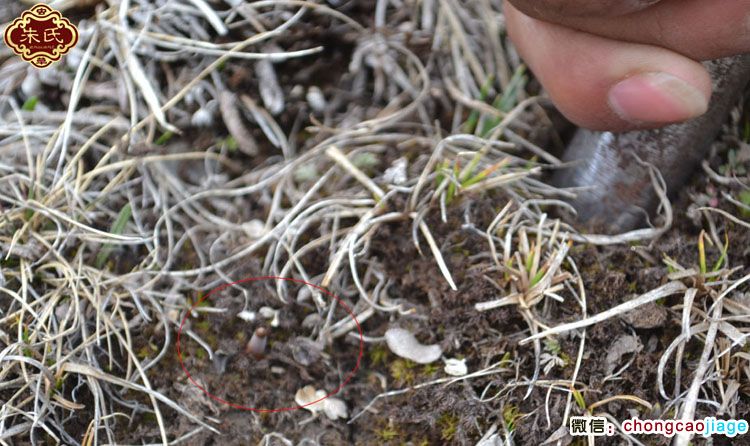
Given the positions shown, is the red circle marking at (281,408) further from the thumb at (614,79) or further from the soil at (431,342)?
the thumb at (614,79)

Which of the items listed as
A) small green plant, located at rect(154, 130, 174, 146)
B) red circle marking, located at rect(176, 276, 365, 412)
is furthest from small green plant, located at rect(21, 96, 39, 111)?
red circle marking, located at rect(176, 276, 365, 412)

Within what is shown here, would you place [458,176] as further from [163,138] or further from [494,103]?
[163,138]

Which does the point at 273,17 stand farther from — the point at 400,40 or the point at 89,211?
the point at 89,211

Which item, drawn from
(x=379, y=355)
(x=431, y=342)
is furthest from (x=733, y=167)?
(x=379, y=355)

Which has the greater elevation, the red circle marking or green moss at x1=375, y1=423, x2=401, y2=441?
the red circle marking

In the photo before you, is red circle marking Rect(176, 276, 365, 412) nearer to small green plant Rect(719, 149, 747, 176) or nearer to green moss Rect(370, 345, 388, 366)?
green moss Rect(370, 345, 388, 366)

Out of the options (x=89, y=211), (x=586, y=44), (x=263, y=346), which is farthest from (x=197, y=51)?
(x=586, y=44)
